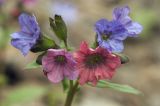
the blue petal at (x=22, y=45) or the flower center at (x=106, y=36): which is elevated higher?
Answer: the flower center at (x=106, y=36)

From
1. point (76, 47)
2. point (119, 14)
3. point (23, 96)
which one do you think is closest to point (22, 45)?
point (119, 14)

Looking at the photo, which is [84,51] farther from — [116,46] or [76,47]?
[76,47]

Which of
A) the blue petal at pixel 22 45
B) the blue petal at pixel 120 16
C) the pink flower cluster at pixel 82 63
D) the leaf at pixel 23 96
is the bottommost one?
the leaf at pixel 23 96

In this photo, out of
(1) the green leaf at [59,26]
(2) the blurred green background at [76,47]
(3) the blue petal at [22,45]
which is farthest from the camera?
(2) the blurred green background at [76,47]

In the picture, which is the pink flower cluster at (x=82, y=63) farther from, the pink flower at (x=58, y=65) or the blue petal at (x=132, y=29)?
the blue petal at (x=132, y=29)

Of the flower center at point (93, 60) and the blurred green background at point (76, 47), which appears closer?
the flower center at point (93, 60)

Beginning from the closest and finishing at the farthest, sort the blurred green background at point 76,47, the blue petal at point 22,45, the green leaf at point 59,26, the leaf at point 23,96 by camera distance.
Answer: the blue petal at point 22,45, the green leaf at point 59,26, the leaf at point 23,96, the blurred green background at point 76,47

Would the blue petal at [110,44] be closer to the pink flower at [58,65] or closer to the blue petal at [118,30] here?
the blue petal at [118,30]

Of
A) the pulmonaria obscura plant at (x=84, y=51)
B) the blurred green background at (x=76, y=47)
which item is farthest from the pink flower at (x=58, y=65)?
the blurred green background at (x=76, y=47)

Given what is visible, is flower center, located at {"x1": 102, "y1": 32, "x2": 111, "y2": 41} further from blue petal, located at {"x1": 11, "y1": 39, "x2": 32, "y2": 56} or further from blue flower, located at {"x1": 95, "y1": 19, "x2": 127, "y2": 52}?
blue petal, located at {"x1": 11, "y1": 39, "x2": 32, "y2": 56}
